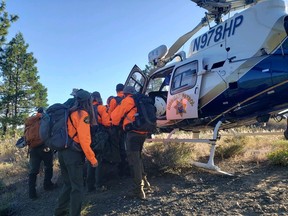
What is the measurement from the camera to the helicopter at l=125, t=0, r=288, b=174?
20.4 feet

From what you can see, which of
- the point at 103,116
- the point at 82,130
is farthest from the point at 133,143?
the point at 82,130

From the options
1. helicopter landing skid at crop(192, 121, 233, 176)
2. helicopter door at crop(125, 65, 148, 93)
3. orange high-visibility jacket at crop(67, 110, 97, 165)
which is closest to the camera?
orange high-visibility jacket at crop(67, 110, 97, 165)

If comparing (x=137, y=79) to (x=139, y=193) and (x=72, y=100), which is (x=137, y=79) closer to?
(x=72, y=100)

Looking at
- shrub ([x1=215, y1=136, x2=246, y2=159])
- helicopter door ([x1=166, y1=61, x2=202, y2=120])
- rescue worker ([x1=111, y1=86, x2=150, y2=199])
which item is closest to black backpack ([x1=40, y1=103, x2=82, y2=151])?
rescue worker ([x1=111, y1=86, x2=150, y2=199])

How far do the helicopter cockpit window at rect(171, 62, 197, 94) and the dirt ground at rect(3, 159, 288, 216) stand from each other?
1942 millimetres

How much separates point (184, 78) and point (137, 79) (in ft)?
5.86

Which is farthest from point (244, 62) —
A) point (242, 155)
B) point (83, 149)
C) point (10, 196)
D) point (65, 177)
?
point (10, 196)

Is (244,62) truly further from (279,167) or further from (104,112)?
(104,112)

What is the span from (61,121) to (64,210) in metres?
1.59

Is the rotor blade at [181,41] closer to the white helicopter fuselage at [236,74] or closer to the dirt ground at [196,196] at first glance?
the white helicopter fuselage at [236,74]

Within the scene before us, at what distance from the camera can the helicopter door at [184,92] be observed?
7326 millimetres

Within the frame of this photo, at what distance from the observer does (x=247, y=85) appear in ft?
21.1

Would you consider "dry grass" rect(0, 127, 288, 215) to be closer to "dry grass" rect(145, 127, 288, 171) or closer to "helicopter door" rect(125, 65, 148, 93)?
"dry grass" rect(145, 127, 288, 171)

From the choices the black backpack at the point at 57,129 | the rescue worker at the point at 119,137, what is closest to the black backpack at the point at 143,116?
the rescue worker at the point at 119,137
